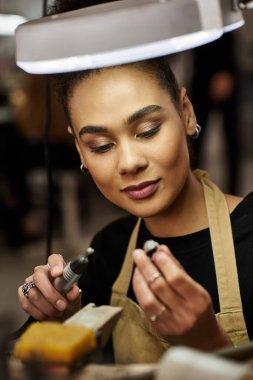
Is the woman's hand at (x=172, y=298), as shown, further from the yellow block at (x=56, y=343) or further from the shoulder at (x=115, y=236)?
the shoulder at (x=115, y=236)

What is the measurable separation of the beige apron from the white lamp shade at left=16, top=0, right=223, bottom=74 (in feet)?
1.54

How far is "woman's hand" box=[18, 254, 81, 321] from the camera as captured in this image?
3.90 ft

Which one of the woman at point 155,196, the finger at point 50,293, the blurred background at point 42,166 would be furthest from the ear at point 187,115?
the blurred background at point 42,166

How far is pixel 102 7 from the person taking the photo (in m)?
1.04

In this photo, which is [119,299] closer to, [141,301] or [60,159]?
A: [141,301]

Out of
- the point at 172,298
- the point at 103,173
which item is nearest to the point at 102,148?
the point at 103,173

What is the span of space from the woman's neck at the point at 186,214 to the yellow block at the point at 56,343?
54 centimetres

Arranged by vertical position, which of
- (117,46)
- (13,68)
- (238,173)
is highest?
(117,46)

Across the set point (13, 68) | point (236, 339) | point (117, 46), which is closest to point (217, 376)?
point (117, 46)

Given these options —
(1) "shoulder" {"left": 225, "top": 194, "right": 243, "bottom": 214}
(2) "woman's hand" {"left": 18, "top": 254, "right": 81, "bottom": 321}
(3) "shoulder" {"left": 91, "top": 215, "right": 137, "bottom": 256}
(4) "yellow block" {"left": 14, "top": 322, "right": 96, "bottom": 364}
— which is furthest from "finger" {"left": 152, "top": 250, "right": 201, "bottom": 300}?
(3) "shoulder" {"left": 91, "top": 215, "right": 137, "bottom": 256}

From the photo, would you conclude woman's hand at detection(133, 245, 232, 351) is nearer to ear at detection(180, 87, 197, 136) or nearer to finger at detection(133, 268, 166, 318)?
finger at detection(133, 268, 166, 318)

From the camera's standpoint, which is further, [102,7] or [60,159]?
[60,159]

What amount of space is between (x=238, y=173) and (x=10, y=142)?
1.71 meters

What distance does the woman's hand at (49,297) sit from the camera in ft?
3.90
